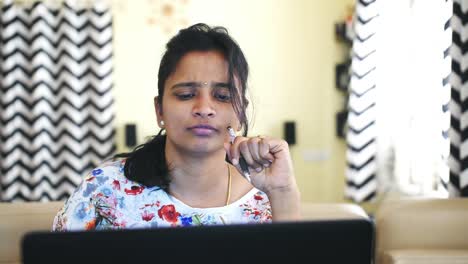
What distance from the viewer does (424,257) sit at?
1680mm

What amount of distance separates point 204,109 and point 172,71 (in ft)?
0.59

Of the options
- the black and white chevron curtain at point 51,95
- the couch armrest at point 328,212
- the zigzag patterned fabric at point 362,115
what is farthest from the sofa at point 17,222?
the black and white chevron curtain at point 51,95

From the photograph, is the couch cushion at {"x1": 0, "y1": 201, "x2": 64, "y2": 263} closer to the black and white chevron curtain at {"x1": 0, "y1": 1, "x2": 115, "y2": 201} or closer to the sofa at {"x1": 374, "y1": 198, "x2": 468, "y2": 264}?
the sofa at {"x1": 374, "y1": 198, "x2": 468, "y2": 264}

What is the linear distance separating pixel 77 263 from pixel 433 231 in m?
1.52

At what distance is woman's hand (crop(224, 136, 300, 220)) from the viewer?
1.12m

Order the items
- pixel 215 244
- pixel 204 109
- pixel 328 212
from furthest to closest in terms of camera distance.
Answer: pixel 328 212 < pixel 204 109 < pixel 215 244

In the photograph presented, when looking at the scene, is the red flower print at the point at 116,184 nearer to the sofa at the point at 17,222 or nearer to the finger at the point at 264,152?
the finger at the point at 264,152

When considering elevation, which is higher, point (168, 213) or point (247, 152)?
point (247, 152)

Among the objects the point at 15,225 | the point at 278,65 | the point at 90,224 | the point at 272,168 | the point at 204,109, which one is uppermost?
the point at 278,65

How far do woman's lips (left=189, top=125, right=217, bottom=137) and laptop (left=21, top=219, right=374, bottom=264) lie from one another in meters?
0.68

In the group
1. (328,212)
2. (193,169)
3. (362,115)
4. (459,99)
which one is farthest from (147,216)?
(362,115)

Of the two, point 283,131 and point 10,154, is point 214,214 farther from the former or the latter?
point 10,154

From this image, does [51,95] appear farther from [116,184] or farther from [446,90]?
[116,184]

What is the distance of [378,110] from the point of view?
4.13 meters
